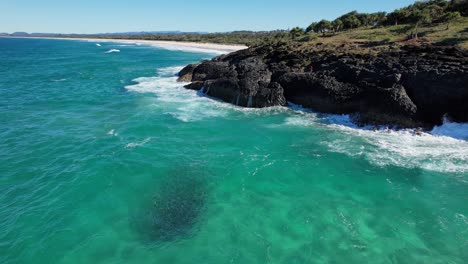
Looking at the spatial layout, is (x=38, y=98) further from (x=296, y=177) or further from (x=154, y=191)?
(x=296, y=177)

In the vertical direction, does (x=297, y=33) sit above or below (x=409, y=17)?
below

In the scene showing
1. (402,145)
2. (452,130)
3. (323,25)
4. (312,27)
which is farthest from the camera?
(312,27)

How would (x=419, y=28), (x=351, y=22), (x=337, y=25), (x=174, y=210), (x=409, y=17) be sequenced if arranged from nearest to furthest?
(x=174, y=210) → (x=419, y=28) → (x=409, y=17) → (x=351, y=22) → (x=337, y=25)

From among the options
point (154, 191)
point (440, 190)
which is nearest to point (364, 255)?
point (440, 190)

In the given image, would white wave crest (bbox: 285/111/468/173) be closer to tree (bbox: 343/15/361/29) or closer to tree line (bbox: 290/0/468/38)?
tree line (bbox: 290/0/468/38)

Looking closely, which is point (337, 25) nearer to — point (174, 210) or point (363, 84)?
point (363, 84)

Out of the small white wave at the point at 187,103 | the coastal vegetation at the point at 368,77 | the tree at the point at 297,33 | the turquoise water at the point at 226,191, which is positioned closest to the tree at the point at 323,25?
the tree at the point at 297,33

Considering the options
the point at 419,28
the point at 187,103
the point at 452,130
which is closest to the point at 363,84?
the point at 452,130

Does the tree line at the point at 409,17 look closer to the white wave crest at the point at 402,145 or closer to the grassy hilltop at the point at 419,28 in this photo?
the grassy hilltop at the point at 419,28
